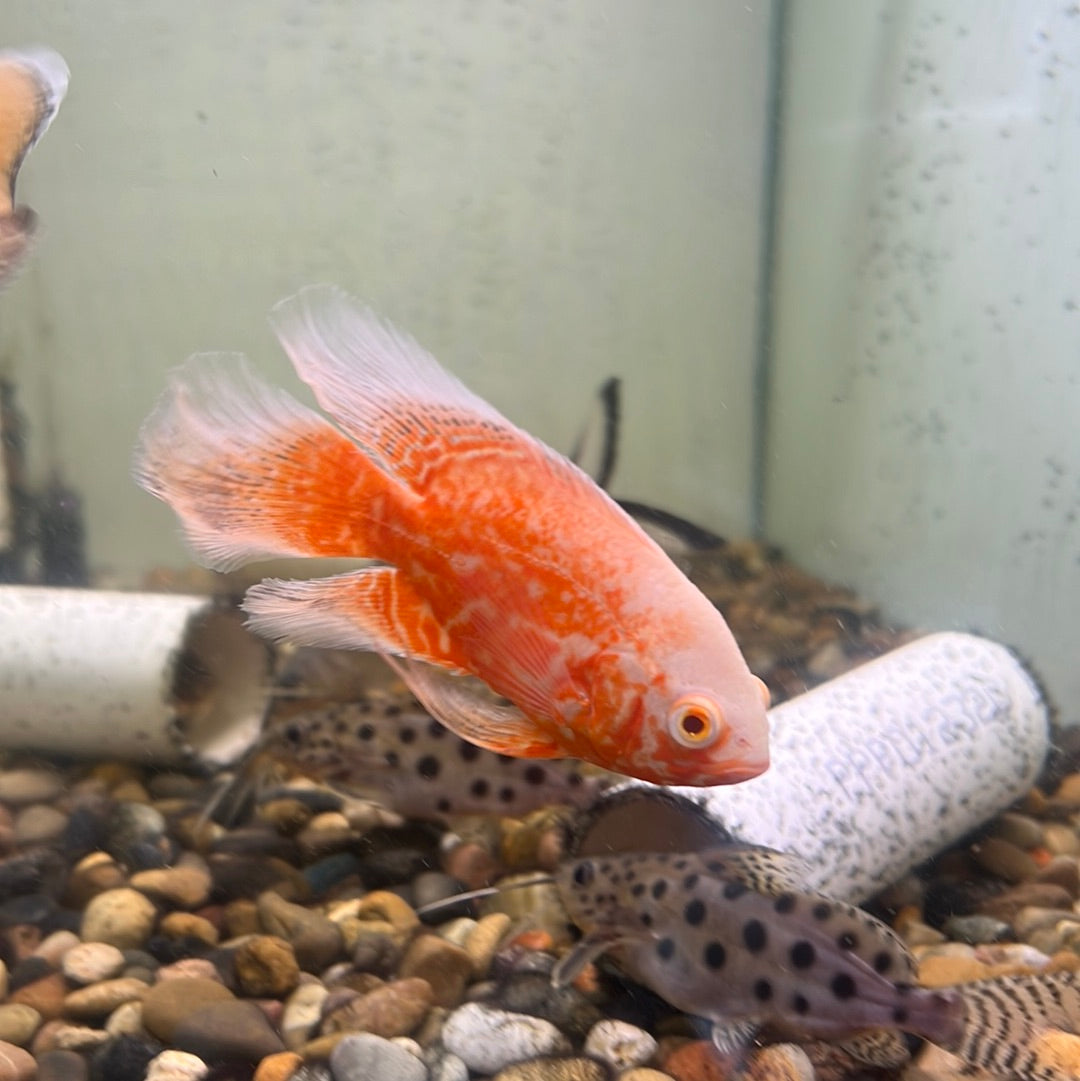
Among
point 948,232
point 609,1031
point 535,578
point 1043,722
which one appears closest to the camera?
point 535,578

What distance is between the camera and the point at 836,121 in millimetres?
3639

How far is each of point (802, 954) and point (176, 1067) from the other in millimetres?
1098

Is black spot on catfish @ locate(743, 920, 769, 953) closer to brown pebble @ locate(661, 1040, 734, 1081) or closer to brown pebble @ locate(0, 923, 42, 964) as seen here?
brown pebble @ locate(661, 1040, 734, 1081)

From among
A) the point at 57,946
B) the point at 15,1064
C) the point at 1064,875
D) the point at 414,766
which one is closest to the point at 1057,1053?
the point at 1064,875

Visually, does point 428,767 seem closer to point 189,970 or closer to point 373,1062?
point 189,970

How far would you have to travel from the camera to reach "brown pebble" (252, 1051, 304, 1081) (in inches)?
64.0

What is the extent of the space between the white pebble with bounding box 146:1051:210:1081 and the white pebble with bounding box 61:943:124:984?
0.39 m

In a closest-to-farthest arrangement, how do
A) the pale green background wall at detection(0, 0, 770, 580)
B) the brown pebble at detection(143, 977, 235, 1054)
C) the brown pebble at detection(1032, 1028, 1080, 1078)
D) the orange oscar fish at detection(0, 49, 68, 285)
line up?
the orange oscar fish at detection(0, 49, 68, 285) → the brown pebble at detection(1032, 1028, 1080, 1078) → the brown pebble at detection(143, 977, 235, 1054) → the pale green background wall at detection(0, 0, 770, 580)

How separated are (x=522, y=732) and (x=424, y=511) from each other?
30 centimetres

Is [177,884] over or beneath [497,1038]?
beneath

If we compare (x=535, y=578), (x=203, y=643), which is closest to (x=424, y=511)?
(x=535, y=578)

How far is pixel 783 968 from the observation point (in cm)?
151

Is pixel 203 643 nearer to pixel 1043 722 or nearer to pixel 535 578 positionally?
pixel 535 578

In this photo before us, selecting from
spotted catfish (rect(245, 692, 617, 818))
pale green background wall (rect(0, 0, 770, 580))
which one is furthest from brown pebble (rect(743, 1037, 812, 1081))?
pale green background wall (rect(0, 0, 770, 580))
